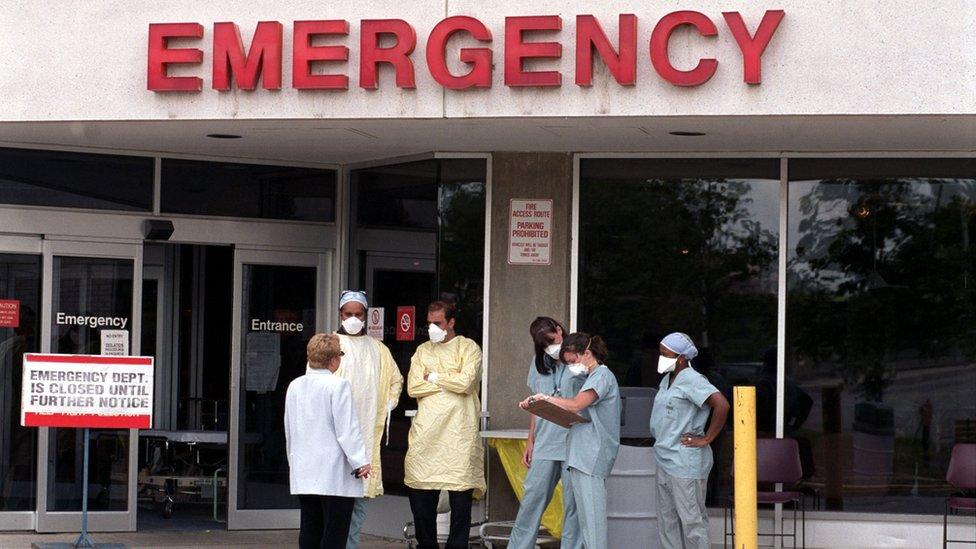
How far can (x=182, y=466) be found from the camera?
1334 centimetres

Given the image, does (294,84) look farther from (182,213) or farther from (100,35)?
(182,213)

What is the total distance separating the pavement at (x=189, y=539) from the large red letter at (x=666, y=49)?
438 centimetres

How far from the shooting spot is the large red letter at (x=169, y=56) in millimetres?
9883

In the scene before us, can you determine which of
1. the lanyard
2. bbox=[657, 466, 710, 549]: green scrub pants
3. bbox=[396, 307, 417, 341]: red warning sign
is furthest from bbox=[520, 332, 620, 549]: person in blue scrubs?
bbox=[396, 307, 417, 341]: red warning sign

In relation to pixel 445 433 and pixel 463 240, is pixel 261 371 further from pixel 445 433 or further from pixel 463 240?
pixel 445 433

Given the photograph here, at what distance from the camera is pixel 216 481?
41.5 feet

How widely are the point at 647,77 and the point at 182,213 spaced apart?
172 inches

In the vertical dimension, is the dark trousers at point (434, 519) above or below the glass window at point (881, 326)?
below

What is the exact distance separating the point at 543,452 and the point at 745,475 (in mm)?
2105

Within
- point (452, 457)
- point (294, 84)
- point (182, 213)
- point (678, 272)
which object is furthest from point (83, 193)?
point (678, 272)

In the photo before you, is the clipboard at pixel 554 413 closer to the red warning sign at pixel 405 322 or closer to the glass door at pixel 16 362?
the red warning sign at pixel 405 322

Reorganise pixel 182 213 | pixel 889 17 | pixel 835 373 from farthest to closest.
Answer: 1. pixel 182 213
2. pixel 835 373
3. pixel 889 17

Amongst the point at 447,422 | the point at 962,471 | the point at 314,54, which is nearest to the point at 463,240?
the point at 447,422

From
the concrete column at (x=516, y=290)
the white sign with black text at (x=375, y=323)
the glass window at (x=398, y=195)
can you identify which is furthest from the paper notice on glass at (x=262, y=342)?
the concrete column at (x=516, y=290)
